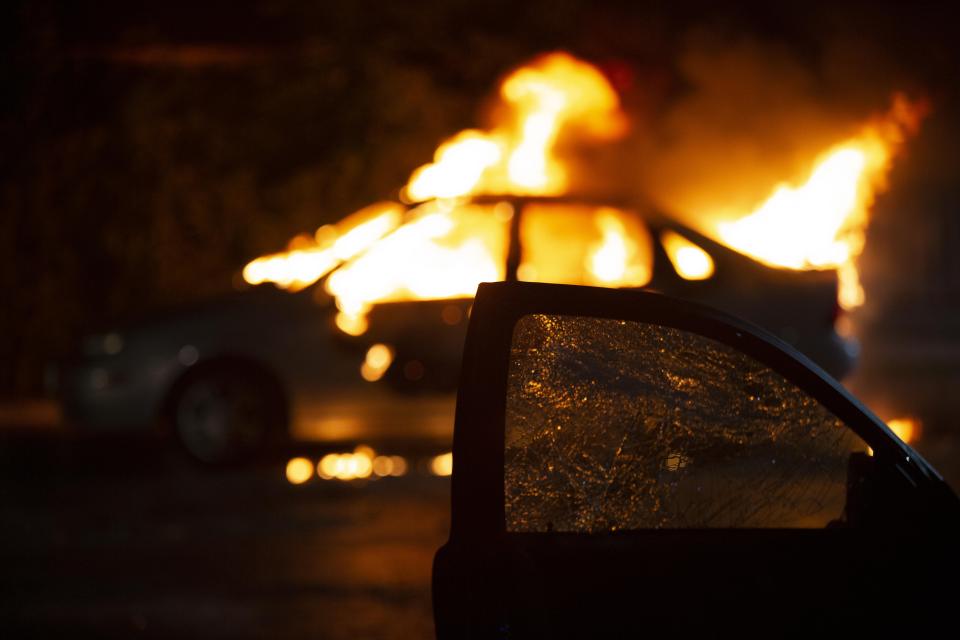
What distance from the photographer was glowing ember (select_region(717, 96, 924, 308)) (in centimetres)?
1088

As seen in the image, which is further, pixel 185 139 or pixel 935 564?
pixel 185 139

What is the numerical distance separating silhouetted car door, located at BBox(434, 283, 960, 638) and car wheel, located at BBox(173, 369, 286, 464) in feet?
19.7

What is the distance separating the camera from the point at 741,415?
2.85 m

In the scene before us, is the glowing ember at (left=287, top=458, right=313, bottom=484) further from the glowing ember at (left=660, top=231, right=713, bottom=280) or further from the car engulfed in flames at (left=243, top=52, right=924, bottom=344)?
the glowing ember at (left=660, top=231, right=713, bottom=280)

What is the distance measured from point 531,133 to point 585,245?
159 inches

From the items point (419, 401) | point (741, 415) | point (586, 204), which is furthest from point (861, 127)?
point (741, 415)

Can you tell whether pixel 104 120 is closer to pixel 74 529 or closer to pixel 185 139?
pixel 185 139

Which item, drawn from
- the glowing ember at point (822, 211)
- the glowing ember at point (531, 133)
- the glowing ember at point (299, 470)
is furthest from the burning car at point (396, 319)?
the glowing ember at point (822, 211)

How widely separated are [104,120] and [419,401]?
578 centimetres

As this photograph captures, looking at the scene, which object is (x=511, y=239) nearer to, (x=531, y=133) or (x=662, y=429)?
(x=531, y=133)

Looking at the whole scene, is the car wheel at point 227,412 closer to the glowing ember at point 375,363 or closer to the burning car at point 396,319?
the burning car at point 396,319

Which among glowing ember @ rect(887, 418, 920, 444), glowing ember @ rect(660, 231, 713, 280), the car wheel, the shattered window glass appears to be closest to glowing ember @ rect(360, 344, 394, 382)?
the car wheel

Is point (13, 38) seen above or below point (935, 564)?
above

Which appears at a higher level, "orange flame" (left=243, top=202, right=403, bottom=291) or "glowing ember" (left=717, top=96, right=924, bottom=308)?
"glowing ember" (left=717, top=96, right=924, bottom=308)
